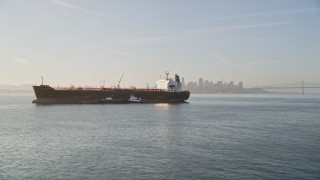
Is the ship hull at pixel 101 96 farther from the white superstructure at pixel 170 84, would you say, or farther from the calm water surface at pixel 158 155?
the calm water surface at pixel 158 155

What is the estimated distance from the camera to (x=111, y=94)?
124 m

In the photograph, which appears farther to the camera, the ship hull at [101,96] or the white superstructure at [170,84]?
the white superstructure at [170,84]

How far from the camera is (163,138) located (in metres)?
42.7

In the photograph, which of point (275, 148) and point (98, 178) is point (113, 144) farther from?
point (275, 148)

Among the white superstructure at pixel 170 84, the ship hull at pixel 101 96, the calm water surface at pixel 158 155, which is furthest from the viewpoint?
the white superstructure at pixel 170 84

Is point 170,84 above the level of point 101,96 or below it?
above

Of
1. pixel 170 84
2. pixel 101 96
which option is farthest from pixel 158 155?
pixel 170 84

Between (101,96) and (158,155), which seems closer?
(158,155)

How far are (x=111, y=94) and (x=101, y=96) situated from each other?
12.7 ft

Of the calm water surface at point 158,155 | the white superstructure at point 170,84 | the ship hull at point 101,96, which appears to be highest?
the white superstructure at point 170,84

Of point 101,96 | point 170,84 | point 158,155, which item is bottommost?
point 158,155

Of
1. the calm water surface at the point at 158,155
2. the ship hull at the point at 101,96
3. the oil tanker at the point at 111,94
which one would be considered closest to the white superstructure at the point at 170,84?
the oil tanker at the point at 111,94

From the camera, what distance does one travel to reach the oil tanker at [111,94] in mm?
114438

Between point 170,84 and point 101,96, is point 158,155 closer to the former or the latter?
point 101,96
